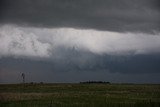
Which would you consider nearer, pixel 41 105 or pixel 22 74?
pixel 41 105

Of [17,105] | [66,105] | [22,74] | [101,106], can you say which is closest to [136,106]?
[101,106]

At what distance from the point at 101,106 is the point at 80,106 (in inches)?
107

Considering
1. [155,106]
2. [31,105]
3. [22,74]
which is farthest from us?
[22,74]

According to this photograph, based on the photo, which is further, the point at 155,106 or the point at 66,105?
the point at 66,105

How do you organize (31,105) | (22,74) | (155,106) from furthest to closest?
(22,74)
(31,105)
(155,106)

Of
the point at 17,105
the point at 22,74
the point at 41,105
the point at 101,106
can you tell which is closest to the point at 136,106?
the point at 101,106

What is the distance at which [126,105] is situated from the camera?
4841 cm

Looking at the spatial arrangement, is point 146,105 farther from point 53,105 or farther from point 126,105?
point 53,105

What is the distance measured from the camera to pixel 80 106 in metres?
47.2

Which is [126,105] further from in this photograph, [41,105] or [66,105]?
[41,105]

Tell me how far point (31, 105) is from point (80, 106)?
631 cm

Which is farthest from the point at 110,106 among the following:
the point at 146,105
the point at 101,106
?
the point at 146,105

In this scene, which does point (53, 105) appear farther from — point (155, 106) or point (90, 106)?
point (155, 106)

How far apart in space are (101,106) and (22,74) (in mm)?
122444
